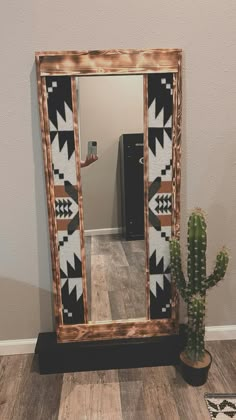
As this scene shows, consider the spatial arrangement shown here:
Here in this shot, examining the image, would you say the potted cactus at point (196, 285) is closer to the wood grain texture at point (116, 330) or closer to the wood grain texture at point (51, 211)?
the wood grain texture at point (116, 330)

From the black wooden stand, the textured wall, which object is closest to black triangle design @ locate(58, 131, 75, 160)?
the textured wall

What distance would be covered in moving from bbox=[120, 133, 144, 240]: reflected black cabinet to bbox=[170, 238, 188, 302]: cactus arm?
0.23 meters

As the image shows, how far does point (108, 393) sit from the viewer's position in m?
1.89

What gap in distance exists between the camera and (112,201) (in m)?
1.97

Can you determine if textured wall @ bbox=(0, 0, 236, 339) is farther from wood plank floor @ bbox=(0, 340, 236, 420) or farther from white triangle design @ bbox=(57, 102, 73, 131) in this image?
wood plank floor @ bbox=(0, 340, 236, 420)

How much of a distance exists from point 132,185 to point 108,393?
104 centimetres

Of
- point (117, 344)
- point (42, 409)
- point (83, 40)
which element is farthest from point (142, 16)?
point (42, 409)

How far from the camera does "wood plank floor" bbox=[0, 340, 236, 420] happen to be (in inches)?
69.4

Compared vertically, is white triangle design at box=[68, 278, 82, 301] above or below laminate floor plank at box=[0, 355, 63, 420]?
above

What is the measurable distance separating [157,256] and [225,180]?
544 mm

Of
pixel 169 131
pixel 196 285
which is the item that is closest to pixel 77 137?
pixel 169 131

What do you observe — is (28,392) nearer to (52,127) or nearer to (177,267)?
(177,267)

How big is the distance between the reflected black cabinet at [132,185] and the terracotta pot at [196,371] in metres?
0.68

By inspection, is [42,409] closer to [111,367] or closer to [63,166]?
[111,367]
